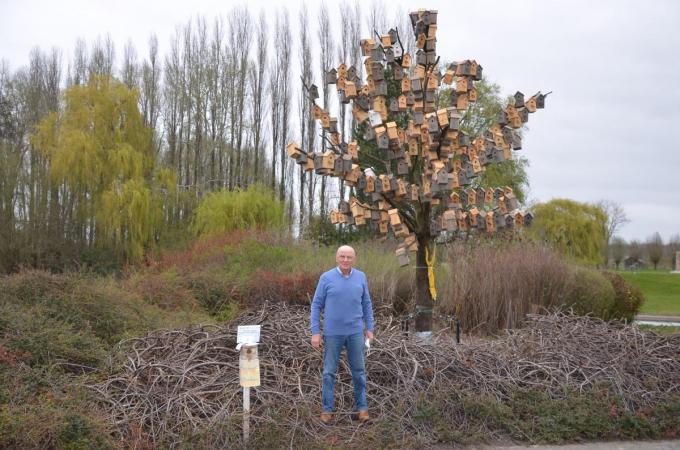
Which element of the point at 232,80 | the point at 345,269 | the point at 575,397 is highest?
the point at 232,80

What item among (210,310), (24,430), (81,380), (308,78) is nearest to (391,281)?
(210,310)

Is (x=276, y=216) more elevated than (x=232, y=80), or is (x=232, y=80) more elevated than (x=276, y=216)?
(x=232, y=80)

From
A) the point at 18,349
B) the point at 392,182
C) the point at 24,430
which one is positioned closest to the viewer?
the point at 24,430

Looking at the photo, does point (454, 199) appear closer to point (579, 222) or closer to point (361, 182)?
point (361, 182)

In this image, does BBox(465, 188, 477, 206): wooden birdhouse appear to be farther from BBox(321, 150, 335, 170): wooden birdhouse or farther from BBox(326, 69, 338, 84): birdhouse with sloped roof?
BBox(326, 69, 338, 84): birdhouse with sloped roof

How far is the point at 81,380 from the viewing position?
7508mm

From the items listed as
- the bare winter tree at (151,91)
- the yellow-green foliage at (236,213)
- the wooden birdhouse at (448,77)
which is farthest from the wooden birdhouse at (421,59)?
the bare winter tree at (151,91)

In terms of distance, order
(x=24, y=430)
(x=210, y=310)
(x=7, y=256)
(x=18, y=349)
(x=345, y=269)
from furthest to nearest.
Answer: (x=7, y=256), (x=210, y=310), (x=18, y=349), (x=345, y=269), (x=24, y=430)

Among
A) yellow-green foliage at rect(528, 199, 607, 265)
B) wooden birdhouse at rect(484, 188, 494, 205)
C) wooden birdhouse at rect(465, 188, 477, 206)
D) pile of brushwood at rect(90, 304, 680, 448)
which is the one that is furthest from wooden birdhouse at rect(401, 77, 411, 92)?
yellow-green foliage at rect(528, 199, 607, 265)

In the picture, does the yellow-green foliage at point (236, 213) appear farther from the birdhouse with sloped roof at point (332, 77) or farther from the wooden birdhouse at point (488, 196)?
the wooden birdhouse at point (488, 196)

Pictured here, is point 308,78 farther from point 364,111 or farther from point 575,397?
point 575,397

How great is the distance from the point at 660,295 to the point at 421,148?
3031 centimetres

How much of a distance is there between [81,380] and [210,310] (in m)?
6.54

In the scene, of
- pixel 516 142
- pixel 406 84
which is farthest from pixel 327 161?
pixel 516 142
